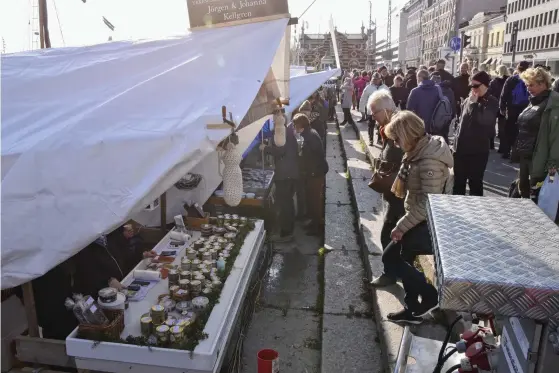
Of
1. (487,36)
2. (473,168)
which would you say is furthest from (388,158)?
(487,36)

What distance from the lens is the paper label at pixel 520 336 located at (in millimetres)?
1562

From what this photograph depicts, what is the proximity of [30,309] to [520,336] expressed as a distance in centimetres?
316

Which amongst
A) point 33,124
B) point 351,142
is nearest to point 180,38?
point 33,124

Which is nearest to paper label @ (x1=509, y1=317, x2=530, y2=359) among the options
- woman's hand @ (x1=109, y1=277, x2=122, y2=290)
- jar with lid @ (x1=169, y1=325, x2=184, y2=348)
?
jar with lid @ (x1=169, y1=325, x2=184, y2=348)

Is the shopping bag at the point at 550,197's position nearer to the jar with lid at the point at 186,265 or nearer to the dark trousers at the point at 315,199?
the jar with lid at the point at 186,265

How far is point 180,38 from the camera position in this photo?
473cm

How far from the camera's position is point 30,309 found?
3203mm

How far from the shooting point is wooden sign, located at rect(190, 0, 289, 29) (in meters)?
4.66

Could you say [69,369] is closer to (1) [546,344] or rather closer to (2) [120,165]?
(2) [120,165]

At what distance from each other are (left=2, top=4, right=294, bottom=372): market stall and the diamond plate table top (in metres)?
1.69

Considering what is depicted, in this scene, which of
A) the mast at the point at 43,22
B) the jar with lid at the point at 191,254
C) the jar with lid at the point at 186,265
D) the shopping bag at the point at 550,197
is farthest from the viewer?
the mast at the point at 43,22

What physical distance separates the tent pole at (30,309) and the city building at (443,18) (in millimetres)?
71701

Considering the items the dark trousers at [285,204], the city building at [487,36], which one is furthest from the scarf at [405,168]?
the city building at [487,36]

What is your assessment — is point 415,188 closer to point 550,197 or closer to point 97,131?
point 550,197
